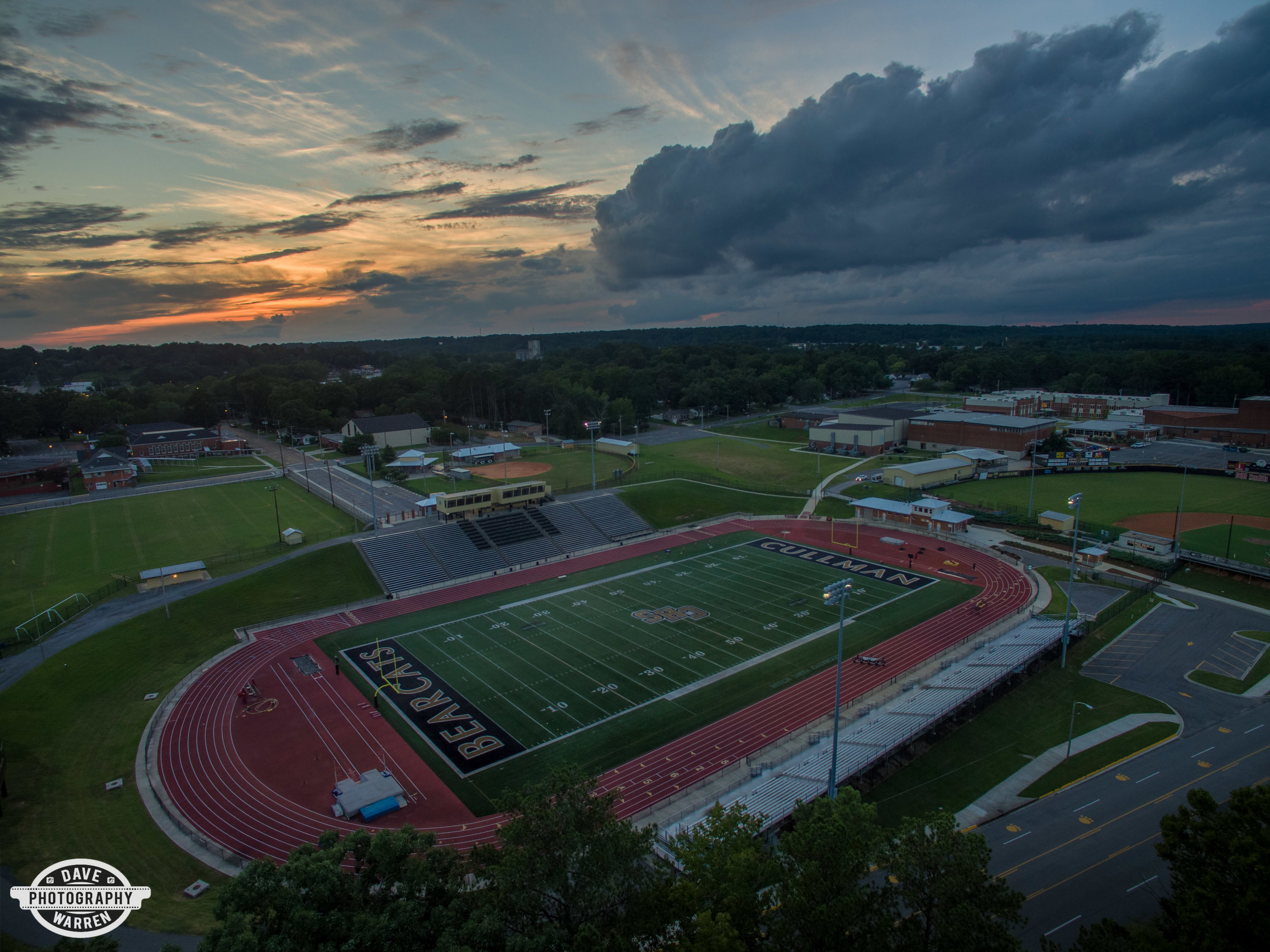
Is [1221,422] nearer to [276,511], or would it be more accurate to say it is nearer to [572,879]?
[572,879]

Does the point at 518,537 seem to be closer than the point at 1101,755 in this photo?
No

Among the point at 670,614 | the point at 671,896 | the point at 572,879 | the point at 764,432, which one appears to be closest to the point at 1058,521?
the point at 670,614

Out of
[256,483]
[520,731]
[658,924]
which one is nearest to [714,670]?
[520,731]

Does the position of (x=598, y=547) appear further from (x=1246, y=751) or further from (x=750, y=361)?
(x=750, y=361)

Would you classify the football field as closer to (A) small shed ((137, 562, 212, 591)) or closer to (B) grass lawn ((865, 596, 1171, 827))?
(B) grass lawn ((865, 596, 1171, 827))

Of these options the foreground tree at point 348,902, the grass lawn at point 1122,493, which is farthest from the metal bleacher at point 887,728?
the grass lawn at point 1122,493

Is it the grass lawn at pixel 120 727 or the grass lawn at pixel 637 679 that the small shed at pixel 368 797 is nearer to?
the grass lawn at pixel 637 679
